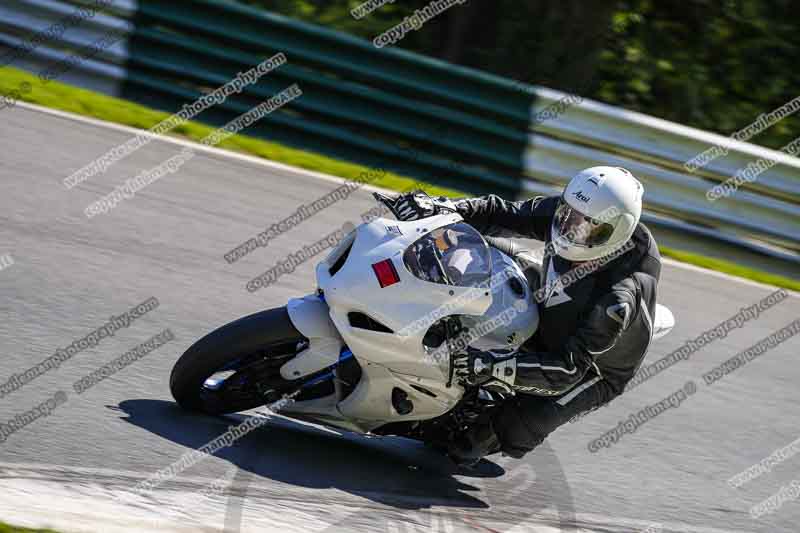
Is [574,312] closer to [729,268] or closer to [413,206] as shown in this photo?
[413,206]

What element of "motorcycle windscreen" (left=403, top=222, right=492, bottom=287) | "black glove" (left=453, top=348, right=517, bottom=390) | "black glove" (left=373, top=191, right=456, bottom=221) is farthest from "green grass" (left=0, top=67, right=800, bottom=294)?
"black glove" (left=453, top=348, right=517, bottom=390)

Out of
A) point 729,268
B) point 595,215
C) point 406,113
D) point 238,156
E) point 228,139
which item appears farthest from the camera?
point 406,113

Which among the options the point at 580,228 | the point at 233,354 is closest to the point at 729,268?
the point at 580,228

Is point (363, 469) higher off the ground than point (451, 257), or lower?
lower

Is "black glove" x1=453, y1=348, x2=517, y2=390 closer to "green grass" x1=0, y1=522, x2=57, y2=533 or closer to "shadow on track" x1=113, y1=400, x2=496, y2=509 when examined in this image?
"shadow on track" x1=113, y1=400, x2=496, y2=509

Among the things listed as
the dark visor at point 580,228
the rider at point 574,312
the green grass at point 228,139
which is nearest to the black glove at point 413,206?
the rider at point 574,312

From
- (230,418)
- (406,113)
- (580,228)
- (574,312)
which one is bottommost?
(406,113)

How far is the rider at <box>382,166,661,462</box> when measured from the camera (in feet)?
16.7

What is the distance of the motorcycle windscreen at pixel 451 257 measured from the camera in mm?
4934

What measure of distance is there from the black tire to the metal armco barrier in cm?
561

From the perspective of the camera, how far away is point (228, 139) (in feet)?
33.5

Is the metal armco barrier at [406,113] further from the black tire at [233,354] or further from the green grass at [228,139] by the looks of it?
the black tire at [233,354]

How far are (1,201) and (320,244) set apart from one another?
2.19 metres

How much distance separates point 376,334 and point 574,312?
3.20 feet
